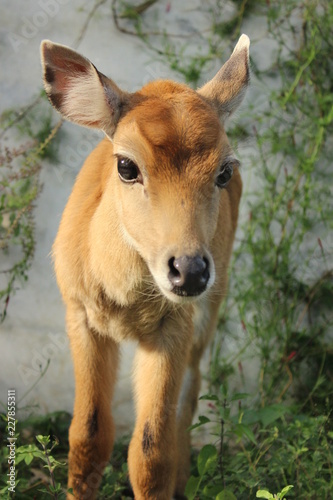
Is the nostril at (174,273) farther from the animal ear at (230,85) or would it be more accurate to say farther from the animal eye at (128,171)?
the animal ear at (230,85)

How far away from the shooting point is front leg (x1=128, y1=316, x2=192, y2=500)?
4.94m

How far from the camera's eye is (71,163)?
25.5 feet

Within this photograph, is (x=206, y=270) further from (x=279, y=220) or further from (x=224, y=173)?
(x=279, y=220)

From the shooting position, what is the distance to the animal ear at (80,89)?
4547 millimetres

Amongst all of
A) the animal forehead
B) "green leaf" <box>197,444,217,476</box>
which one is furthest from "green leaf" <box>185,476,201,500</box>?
the animal forehead

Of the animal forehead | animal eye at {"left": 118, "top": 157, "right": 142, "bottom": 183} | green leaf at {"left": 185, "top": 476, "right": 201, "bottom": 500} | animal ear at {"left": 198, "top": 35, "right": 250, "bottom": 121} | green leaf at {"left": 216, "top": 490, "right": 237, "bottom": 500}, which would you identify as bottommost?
green leaf at {"left": 185, "top": 476, "right": 201, "bottom": 500}

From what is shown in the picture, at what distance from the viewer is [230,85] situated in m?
4.93

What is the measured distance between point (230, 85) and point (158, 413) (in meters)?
2.10

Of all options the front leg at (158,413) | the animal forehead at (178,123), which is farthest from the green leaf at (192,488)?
the animal forehead at (178,123)

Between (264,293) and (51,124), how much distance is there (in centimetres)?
266

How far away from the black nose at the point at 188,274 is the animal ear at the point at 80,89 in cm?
114

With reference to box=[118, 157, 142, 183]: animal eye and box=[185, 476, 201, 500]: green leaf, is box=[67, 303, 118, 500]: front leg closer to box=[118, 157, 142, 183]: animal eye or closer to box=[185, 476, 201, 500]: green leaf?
box=[185, 476, 201, 500]: green leaf

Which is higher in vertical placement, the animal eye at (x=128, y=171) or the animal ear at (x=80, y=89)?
the animal ear at (x=80, y=89)

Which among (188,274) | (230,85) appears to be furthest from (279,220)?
(188,274)
